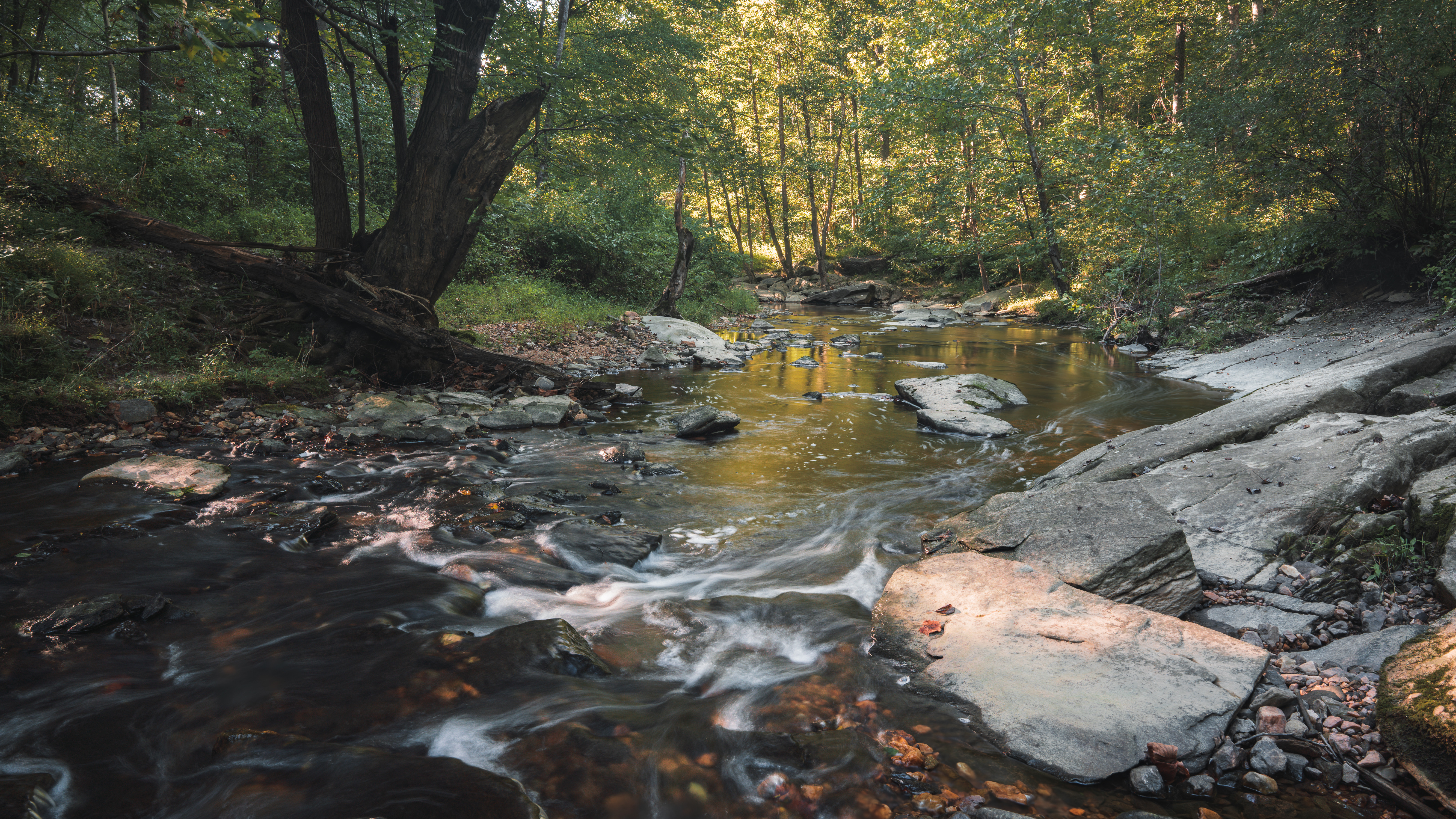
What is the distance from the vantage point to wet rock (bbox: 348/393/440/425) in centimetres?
735

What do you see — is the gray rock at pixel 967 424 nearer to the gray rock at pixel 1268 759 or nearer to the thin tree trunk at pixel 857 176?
the gray rock at pixel 1268 759

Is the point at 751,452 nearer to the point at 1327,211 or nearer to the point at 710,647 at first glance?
the point at 710,647

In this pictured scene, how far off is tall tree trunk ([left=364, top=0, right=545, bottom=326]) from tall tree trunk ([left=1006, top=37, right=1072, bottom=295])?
14.9 meters

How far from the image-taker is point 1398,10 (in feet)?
30.7

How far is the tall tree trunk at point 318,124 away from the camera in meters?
8.33

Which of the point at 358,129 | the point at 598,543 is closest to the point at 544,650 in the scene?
the point at 598,543

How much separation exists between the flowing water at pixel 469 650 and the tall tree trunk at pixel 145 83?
8350 mm

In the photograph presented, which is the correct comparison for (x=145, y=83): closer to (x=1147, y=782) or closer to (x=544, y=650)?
(x=544, y=650)

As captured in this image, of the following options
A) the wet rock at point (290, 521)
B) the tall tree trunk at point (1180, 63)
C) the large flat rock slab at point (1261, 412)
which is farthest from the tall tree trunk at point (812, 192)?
the wet rock at point (290, 521)

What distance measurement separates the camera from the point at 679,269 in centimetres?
1780

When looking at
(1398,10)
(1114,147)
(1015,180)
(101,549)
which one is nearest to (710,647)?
(101,549)

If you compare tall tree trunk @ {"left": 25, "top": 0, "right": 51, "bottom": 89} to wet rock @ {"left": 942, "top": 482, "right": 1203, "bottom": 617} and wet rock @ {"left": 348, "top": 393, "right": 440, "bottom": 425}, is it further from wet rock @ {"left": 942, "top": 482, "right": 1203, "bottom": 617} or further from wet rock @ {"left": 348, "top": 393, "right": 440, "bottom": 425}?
wet rock @ {"left": 942, "top": 482, "right": 1203, "bottom": 617}

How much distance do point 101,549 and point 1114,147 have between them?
63.8 ft

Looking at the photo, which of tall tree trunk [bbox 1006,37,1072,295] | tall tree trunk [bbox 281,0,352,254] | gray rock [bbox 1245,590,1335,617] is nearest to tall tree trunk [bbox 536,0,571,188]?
tall tree trunk [bbox 281,0,352,254]
